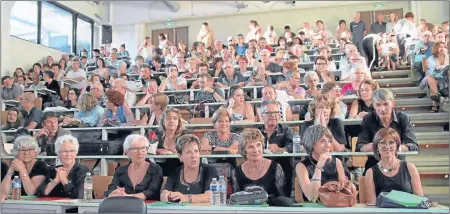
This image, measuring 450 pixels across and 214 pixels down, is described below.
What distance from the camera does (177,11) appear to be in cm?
1370

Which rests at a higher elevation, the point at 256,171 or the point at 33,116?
the point at 33,116

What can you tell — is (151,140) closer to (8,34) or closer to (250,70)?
(250,70)

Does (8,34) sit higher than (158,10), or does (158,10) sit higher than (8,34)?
(158,10)

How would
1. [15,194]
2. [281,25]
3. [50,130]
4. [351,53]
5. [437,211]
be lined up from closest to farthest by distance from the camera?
[437,211] < [15,194] < [50,130] < [351,53] < [281,25]

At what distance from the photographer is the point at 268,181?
9.91 feet

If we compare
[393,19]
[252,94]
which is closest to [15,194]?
[252,94]

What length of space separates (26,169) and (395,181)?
2.68 m

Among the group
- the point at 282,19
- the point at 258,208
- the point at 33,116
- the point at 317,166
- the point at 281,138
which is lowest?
→ the point at 258,208

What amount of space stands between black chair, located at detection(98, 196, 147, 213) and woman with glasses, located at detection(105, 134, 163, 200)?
0.97 m

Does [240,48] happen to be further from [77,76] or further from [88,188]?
[88,188]

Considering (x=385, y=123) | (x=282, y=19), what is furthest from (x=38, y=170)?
(x=282, y=19)

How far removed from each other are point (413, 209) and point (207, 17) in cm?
1169

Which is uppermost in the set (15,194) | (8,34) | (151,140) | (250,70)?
(8,34)

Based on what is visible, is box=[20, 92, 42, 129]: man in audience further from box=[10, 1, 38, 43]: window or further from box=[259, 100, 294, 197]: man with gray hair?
box=[10, 1, 38, 43]: window
